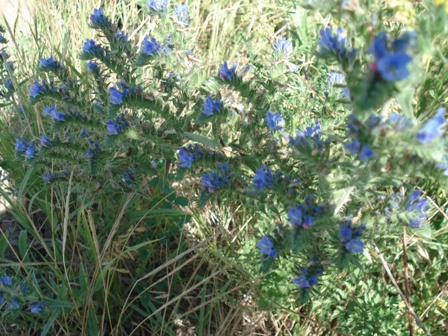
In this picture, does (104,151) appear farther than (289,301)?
No

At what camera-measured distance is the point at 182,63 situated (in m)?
2.10

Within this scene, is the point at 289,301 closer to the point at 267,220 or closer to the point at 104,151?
the point at 267,220

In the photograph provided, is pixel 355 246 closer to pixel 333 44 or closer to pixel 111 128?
pixel 333 44

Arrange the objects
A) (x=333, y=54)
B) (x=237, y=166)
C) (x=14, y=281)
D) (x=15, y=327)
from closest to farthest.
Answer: (x=333, y=54) → (x=237, y=166) → (x=14, y=281) → (x=15, y=327)

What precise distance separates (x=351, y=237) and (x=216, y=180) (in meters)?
0.49

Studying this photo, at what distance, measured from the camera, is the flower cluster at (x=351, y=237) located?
4.53 feet

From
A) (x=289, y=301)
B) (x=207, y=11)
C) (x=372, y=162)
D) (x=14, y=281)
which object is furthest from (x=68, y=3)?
(x=372, y=162)

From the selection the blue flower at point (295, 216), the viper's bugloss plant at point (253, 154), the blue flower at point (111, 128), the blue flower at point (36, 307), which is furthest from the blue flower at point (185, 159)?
the blue flower at point (36, 307)

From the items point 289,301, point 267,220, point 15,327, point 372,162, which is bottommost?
point 15,327

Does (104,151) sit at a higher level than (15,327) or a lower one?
higher

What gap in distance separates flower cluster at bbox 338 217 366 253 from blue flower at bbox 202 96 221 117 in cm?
62

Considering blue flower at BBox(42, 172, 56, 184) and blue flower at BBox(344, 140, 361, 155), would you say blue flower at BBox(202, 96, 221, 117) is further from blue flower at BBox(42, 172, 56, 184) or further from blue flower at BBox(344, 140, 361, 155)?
blue flower at BBox(42, 172, 56, 184)

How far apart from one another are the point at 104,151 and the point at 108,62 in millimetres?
374

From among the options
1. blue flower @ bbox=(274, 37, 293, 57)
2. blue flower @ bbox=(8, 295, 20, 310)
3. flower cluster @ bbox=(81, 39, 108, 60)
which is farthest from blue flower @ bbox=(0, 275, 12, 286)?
blue flower @ bbox=(274, 37, 293, 57)
